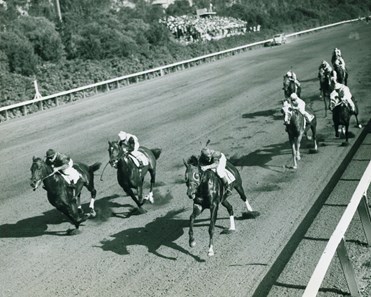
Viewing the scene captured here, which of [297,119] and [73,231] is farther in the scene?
[297,119]

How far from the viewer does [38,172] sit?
9.05 m

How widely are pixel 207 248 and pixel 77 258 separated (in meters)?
2.39

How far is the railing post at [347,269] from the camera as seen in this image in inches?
235

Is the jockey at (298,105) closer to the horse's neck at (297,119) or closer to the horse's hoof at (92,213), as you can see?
Answer: the horse's neck at (297,119)

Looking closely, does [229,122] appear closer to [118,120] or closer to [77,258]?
[118,120]

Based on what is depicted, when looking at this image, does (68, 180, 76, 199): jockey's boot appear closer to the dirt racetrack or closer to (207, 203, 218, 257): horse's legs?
the dirt racetrack

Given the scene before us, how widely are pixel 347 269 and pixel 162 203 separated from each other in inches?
219

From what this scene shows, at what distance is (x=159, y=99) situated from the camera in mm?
25094

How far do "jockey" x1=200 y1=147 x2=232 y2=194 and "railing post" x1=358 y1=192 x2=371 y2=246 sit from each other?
2.49 meters

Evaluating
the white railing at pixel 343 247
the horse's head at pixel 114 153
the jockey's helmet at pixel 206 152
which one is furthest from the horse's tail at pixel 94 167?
the white railing at pixel 343 247

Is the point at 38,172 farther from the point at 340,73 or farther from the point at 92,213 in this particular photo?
the point at 340,73

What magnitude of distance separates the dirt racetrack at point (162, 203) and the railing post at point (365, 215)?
144 cm

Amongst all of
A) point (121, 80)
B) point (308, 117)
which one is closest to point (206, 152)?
point (308, 117)

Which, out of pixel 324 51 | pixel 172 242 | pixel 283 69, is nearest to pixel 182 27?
pixel 324 51
